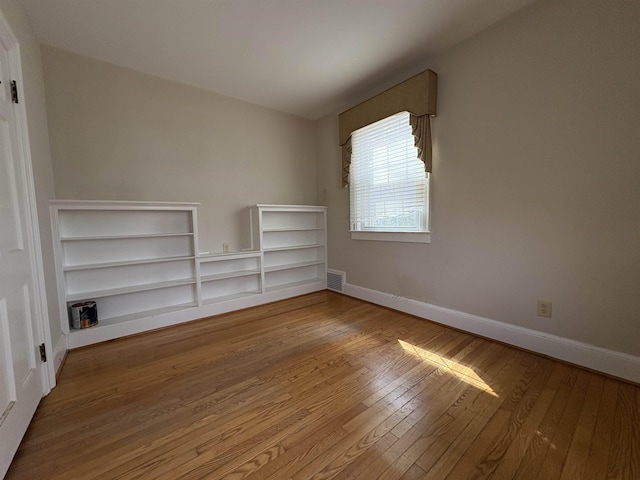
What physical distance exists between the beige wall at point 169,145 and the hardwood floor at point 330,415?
1523mm

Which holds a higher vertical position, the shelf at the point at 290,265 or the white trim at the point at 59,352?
the shelf at the point at 290,265

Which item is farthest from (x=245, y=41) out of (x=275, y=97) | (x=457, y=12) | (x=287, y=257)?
(x=287, y=257)

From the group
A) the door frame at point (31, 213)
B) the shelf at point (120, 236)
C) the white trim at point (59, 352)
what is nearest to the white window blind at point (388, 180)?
the shelf at point (120, 236)

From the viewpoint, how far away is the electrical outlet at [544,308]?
73.2 inches

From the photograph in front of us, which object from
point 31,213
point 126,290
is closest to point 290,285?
point 126,290

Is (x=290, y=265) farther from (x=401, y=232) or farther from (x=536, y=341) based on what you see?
(x=536, y=341)

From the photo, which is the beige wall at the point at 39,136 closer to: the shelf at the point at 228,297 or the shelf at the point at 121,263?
the shelf at the point at 121,263

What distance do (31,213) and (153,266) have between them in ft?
3.99

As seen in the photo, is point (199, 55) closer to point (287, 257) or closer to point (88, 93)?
point (88, 93)

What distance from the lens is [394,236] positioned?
9.34 feet

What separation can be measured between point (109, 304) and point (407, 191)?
321 cm

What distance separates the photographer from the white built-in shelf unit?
2238mm

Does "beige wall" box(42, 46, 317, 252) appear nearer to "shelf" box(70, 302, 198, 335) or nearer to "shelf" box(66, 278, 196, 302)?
"shelf" box(66, 278, 196, 302)

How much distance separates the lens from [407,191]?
268 cm
